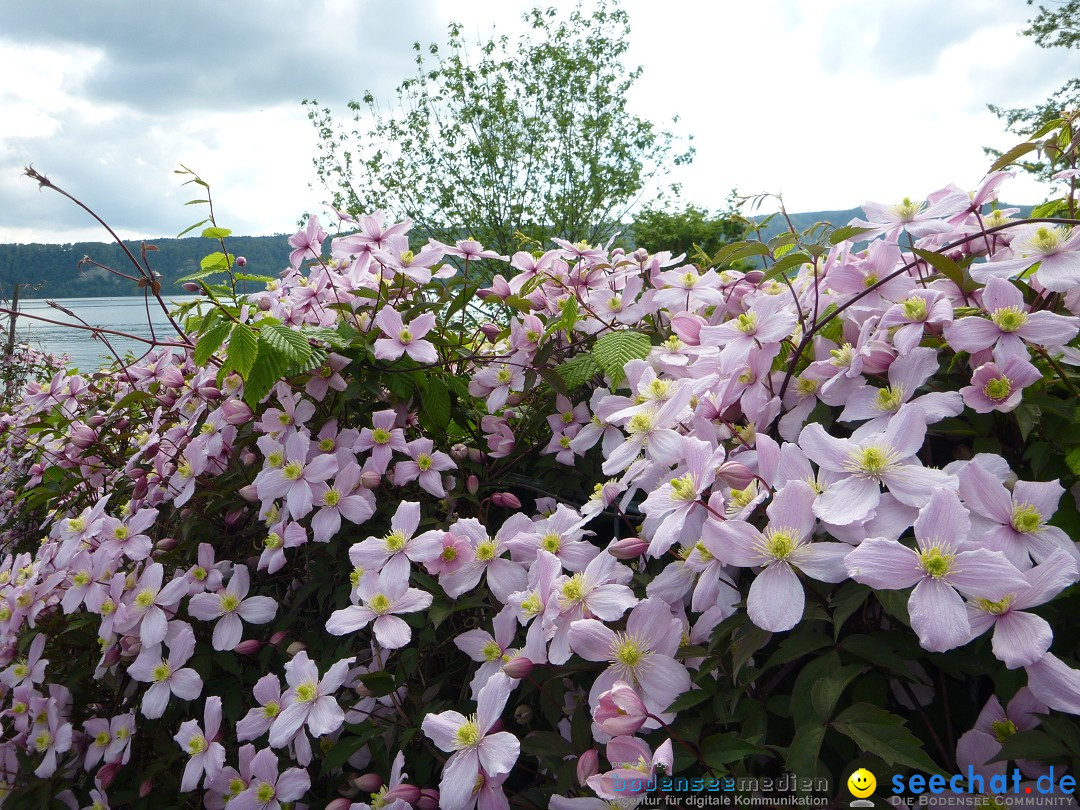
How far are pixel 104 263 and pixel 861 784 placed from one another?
5.81ft

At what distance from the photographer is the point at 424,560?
911mm

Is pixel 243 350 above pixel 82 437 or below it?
above

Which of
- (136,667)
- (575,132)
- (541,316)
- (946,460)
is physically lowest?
(136,667)

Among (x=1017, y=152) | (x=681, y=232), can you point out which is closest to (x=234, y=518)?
(x=1017, y=152)

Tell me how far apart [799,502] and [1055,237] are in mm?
444

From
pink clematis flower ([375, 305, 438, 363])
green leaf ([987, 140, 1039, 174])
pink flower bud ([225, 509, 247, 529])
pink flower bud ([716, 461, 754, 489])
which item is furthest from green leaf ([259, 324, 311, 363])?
green leaf ([987, 140, 1039, 174])

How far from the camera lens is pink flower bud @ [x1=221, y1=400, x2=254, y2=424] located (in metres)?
1.28

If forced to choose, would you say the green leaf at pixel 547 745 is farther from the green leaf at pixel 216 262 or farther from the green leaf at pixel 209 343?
the green leaf at pixel 216 262

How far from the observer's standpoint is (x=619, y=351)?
3.55 feet

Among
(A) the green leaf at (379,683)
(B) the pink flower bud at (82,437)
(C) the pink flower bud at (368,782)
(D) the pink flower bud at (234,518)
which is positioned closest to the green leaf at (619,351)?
(A) the green leaf at (379,683)

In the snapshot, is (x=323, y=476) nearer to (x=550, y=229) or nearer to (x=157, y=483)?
(x=157, y=483)

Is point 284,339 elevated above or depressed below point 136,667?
above

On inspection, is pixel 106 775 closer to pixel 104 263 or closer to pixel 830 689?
pixel 104 263

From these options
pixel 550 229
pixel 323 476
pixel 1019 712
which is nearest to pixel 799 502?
pixel 1019 712
